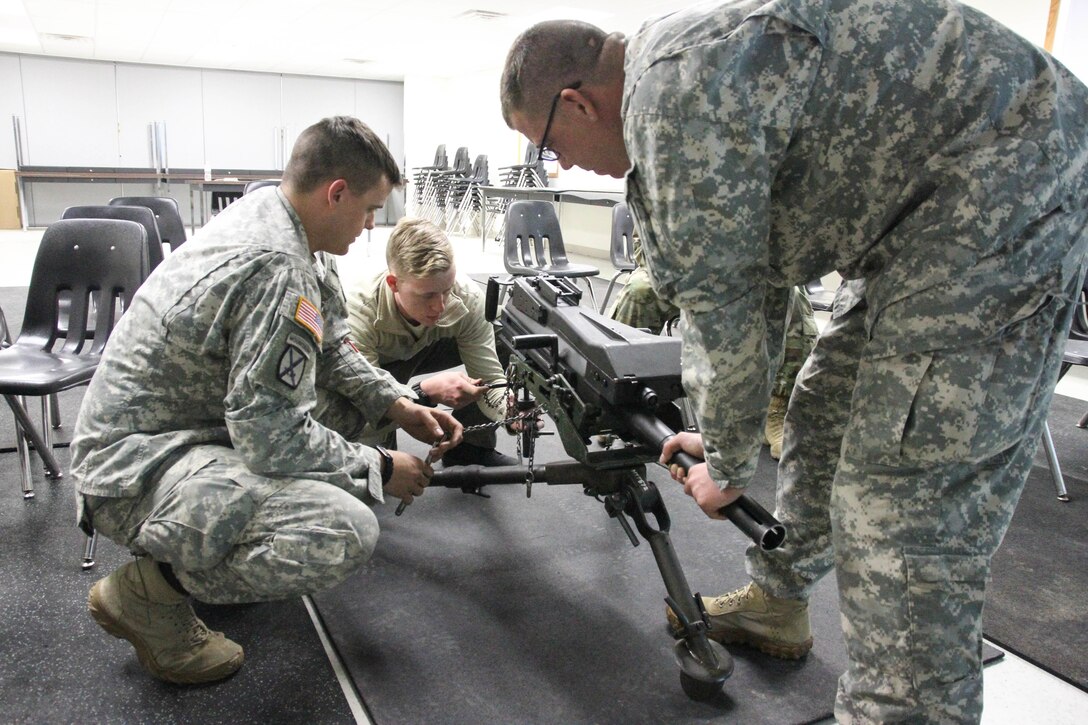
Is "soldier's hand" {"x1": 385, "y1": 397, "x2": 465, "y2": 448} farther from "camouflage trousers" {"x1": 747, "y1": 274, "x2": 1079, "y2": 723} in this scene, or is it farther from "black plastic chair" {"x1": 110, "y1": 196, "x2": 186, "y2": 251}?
"black plastic chair" {"x1": 110, "y1": 196, "x2": 186, "y2": 251}

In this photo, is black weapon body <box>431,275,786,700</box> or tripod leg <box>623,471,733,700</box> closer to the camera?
black weapon body <box>431,275,786,700</box>

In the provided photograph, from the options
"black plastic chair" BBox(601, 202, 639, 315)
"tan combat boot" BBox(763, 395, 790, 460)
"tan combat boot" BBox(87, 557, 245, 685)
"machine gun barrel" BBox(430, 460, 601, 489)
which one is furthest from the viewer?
"black plastic chair" BBox(601, 202, 639, 315)

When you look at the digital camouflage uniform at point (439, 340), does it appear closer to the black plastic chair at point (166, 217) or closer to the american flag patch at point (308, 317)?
the american flag patch at point (308, 317)

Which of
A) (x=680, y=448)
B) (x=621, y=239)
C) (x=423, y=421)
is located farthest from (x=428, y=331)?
(x=621, y=239)

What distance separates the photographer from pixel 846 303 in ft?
4.52

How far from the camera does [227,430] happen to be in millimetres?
1572

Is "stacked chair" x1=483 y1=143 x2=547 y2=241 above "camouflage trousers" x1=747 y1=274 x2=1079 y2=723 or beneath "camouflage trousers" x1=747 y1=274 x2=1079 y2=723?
above

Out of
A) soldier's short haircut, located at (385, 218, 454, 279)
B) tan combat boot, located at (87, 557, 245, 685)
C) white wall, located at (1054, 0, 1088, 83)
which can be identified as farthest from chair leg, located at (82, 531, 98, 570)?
white wall, located at (1054, 0, 1088, 83)

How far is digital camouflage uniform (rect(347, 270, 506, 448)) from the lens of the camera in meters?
2.33

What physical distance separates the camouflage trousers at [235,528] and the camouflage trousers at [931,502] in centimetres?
92

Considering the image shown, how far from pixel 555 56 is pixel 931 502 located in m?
0.85

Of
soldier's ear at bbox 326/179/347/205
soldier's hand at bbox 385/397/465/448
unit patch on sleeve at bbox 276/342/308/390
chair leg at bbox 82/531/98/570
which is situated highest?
soldier's ear at bbox 326/179/347/205

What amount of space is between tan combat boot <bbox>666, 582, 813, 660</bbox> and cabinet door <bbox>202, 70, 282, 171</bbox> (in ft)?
43.8

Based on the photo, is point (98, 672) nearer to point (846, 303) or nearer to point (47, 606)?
point (47, 606)
